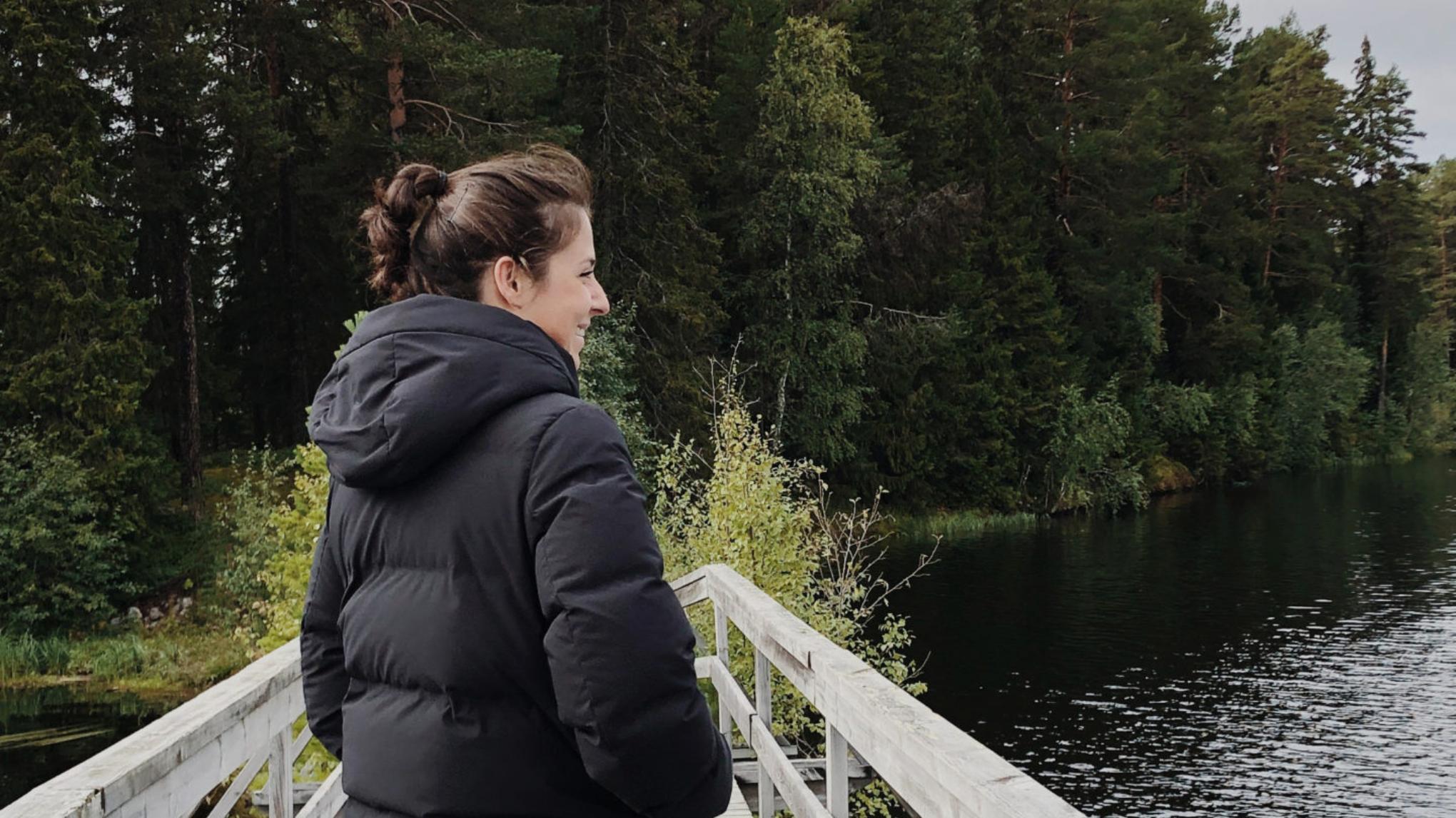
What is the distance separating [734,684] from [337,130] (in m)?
22.2

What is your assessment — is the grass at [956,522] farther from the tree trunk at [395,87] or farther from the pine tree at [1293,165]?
the pine tree at [1293,165]

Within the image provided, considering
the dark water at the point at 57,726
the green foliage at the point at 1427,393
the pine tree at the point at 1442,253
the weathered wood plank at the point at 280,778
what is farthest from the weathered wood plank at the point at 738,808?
the pine tree at the point at 1442,253

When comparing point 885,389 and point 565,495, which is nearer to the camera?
point 565,495

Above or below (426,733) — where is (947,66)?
above

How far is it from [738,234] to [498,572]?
91.3ft

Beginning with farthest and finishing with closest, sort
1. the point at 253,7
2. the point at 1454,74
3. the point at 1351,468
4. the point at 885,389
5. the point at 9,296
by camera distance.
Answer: the point at 1454,74, the point at 1351,468, the point at 885,389, the point at 253,7, the point at 9,296

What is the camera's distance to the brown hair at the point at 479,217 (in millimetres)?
1539

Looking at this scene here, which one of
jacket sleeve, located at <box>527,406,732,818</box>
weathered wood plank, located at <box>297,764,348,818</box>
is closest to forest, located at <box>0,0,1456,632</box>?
weathered wood plank, located at <box>297,764,348,818</box>

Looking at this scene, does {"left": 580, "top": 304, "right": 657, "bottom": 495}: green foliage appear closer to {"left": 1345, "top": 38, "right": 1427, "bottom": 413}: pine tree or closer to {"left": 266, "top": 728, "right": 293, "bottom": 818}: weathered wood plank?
{"left": 266, "top": 728, "right": 293, "bottom": 818}: weathered wood plank

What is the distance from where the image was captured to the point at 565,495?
133 cm

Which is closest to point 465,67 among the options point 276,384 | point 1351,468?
point 276,384

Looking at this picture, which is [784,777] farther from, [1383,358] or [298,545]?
[1383,358]

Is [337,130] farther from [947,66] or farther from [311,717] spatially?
[311,717]

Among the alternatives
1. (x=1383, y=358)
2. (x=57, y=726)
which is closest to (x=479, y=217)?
(x=57, y=726)
